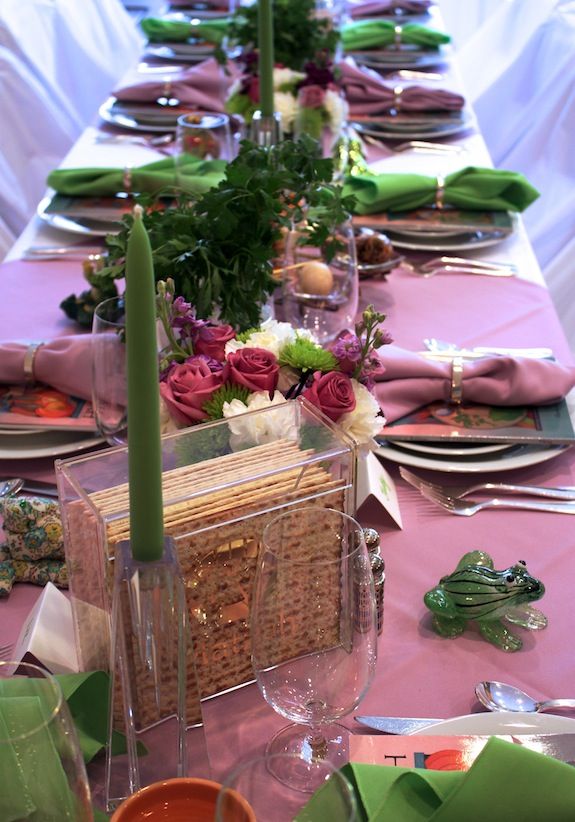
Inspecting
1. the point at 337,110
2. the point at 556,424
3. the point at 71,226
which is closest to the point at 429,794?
the point at 556,424

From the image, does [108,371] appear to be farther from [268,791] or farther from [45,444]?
[268,791]

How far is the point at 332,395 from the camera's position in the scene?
3.25ft

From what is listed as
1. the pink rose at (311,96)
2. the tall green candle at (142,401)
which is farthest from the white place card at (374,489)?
the pink rose at (311,96)

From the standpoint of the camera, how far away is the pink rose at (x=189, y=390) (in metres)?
1.01

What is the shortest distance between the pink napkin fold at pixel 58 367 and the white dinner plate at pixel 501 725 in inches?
26.5

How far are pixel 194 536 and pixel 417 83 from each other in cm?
217

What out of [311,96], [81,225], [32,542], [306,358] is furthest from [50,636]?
[311,96]

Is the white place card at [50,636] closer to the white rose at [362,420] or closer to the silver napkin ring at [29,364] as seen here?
the white rose at [362,420]

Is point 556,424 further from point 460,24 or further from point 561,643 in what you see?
point 460,24

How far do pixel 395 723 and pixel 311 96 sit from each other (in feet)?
4.93

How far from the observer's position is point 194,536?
0.83 meters

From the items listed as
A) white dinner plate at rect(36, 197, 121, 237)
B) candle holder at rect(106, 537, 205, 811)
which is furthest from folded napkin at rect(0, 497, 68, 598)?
white dinner plate at rect(36, 197, 121, 237)

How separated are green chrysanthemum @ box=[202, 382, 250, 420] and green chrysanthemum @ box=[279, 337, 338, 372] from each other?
0.06 metres

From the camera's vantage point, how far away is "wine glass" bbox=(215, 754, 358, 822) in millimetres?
555
